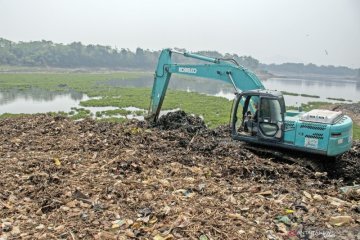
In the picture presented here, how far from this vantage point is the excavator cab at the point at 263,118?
9.36 m

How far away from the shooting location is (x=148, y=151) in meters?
9.65

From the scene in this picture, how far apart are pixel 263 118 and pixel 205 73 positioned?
3.26 metres

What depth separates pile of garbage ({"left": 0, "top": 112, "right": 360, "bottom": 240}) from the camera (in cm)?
552

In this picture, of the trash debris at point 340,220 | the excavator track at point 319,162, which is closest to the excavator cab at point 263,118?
the excavator track at point 319,162

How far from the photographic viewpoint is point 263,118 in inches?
378

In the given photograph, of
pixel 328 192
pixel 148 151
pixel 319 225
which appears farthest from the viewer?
pixel 148 151

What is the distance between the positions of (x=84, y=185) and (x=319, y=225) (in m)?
4.21

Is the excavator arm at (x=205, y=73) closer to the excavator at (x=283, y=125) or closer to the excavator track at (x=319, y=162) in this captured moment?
the excavator at (x=283, y=125)

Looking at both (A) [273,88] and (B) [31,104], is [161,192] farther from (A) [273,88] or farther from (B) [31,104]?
(A) [273,88]

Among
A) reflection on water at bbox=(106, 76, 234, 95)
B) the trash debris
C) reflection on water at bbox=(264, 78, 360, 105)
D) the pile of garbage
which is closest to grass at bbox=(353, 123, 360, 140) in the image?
the pile of garbage

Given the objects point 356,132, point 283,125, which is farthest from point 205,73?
point 356,132

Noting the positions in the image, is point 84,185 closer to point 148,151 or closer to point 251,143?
point 148,151

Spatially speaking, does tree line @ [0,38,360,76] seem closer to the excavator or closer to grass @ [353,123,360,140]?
grass @ [353,123,360,140]

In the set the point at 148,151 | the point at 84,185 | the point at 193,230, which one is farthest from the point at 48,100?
the point at 193,230
